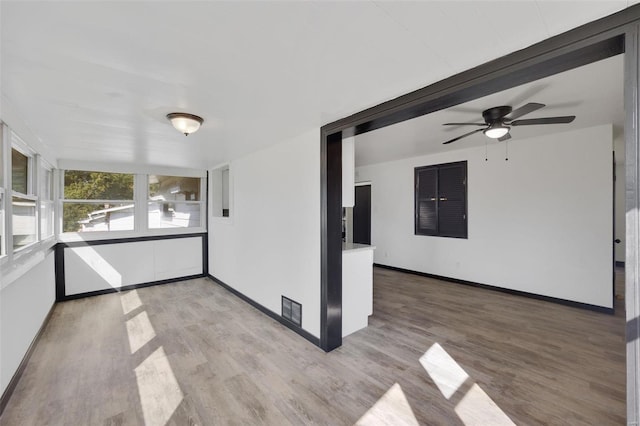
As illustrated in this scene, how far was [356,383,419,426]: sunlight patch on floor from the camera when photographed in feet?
6.10

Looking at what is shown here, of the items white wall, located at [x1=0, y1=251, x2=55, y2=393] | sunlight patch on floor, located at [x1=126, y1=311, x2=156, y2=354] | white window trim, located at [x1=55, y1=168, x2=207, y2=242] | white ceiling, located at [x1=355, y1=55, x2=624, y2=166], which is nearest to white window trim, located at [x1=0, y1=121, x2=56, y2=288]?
white wall, located at [x1=0, y1=251, x2=55, y2=393]

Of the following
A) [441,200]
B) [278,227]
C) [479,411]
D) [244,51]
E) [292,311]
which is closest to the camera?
[244,51]

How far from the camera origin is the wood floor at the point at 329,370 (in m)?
1.94

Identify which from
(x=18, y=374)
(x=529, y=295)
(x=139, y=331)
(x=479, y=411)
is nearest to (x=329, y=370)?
(x=479, y=411)

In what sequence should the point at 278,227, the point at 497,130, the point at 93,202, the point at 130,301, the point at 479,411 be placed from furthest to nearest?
the point at 93,202 → the point at 130,301 → the point at 278,227 → the point at 497,130 → the point at 479,411

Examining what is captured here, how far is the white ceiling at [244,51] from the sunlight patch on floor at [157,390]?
2.27 m

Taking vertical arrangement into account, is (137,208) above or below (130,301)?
above

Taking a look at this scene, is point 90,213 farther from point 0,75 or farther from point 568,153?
point 568,153

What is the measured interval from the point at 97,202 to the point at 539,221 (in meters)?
7.23

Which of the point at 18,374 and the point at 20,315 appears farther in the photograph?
the point at 20,315

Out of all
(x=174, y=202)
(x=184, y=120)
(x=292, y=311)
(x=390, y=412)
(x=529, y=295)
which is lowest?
(x=390, y=412)

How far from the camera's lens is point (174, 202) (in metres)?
5.50

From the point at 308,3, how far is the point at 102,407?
2.89 m

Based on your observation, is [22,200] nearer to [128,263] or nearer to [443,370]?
[128,263]
